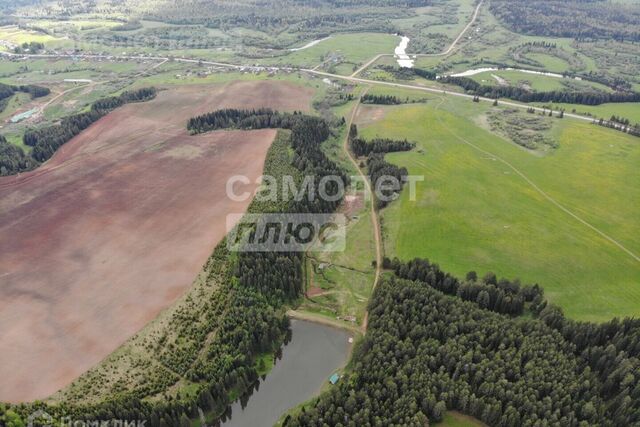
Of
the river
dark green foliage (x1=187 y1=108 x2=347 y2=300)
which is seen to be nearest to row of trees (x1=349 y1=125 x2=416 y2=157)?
dark green foliage (x1=187 y1=108 x2=347 y2=300)

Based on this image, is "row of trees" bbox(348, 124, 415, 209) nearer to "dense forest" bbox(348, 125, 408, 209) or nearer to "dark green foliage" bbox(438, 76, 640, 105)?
"dense forest" bbox(348, 125, 408, 209)

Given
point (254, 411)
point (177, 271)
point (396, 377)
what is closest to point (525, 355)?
point (396, 377)

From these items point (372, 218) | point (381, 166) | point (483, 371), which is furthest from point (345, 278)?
point (381, 166)

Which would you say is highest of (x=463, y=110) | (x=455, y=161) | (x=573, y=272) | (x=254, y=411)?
(x=463, y=110)

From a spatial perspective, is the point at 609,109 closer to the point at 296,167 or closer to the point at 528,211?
the point at 528,211

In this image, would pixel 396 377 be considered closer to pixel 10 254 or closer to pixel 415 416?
pixel 415 416
